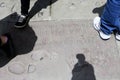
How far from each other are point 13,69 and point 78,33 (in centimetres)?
102

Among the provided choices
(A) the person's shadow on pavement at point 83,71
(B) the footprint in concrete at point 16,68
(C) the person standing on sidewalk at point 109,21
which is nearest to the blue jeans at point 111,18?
(C) the person standing on sidewalk at point 109,21

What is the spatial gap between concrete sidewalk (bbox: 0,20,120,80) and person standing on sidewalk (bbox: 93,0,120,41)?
8cm

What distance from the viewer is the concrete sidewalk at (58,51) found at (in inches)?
156

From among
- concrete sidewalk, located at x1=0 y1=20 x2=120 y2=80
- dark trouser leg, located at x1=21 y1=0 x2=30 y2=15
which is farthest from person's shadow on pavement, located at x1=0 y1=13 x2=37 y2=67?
dark trouser leg, located at x1=21 y1=0 x2=30 y2=15

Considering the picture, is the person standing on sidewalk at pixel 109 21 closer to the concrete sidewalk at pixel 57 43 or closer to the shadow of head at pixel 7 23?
the concrete sidewalk at pixel 57 43

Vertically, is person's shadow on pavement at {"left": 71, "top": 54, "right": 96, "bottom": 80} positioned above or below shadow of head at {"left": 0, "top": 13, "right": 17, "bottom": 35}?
below

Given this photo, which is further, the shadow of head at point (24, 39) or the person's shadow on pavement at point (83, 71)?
the shadow of head at point (24, 39)

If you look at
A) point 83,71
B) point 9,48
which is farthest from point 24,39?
point 83,71

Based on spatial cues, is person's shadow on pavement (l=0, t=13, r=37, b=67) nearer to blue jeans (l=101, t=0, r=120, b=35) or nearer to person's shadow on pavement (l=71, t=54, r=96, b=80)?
person's shadow on pavement (l=71, t=54, r=96, b=80)

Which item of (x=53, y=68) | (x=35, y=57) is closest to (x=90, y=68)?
(x=53, y=68)

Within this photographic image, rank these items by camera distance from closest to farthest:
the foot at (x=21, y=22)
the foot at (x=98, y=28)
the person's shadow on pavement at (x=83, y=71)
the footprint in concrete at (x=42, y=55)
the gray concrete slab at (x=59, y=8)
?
the person's shadow on pavement at (x=83, y=71) → the footprint in concrete at (x=42, y=55) → the foot at (x=98, y=28) → the foot at (x=21, y=22) → the gray concrete slab at (x=59, y=8)

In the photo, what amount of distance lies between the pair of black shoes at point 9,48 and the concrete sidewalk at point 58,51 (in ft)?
0.24

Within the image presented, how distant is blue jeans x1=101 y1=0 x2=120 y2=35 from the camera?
3.99 metres

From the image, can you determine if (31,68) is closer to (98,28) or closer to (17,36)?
(17,36)
